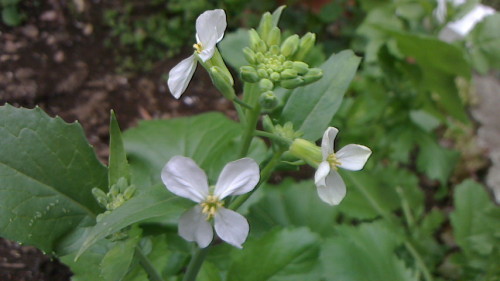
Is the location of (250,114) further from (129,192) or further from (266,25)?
(129,192)

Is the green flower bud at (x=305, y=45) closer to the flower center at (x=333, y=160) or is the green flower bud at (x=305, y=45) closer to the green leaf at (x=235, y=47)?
the flower center at (x=333, y=160)

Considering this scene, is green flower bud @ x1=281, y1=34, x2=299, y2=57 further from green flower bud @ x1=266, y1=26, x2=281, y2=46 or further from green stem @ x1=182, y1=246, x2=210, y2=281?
green stem @ x1=182, y1=246, x2=210, y2=281

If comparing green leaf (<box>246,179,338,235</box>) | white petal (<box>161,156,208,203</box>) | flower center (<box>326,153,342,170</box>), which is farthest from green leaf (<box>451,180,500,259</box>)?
white petal (<box>161,156,208,203</box>)

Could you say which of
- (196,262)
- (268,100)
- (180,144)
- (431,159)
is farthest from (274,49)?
(431,159)

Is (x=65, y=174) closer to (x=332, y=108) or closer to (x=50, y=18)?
(x=332, y=108)

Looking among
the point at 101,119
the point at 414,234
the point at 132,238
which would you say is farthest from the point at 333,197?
the point at 101,119

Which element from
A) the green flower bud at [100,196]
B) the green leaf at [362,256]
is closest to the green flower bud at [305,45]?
the green flower bud at [100,196]
